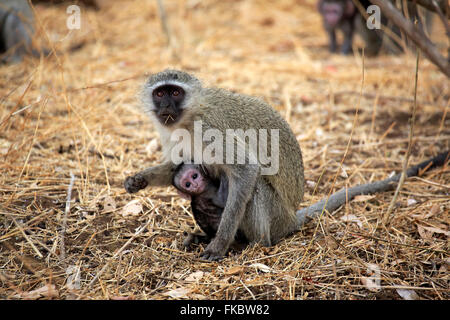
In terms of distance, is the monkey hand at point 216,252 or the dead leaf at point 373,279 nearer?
the dead leaf at point 373,279

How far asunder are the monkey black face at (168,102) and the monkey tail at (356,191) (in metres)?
1.34

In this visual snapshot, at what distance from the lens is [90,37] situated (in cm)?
837

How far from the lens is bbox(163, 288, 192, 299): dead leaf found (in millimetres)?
2791

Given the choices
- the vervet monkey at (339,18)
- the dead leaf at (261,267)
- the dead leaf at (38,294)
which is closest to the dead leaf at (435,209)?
the dead leaf at (261,267)

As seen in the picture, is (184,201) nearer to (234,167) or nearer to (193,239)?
(193,239)

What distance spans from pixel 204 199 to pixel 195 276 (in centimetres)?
75

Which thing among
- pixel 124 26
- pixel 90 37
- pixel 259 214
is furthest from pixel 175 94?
pixel 124 26

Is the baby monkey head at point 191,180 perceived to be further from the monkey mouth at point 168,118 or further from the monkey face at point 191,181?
the monkey mouth at point 168,118

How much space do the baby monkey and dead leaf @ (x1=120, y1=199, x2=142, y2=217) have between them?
50cm

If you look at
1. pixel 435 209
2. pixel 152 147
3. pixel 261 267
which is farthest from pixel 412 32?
pixel 152 147

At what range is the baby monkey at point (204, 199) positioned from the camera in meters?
3.57

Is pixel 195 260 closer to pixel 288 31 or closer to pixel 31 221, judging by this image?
pixel 31 221

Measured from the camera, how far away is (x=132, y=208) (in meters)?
3.93
